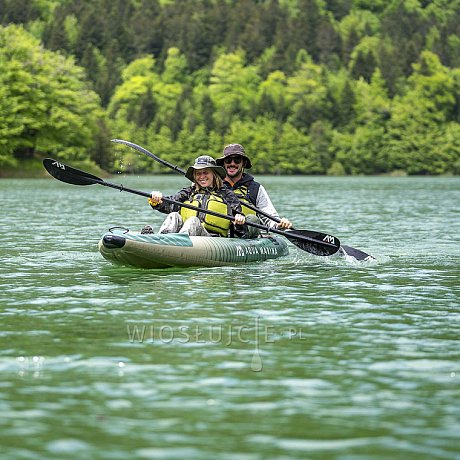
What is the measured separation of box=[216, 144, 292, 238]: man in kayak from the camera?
55.5ft

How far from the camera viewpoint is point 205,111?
14888cm

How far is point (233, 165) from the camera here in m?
17.0

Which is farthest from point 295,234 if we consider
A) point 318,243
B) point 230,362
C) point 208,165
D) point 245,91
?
point 245,91

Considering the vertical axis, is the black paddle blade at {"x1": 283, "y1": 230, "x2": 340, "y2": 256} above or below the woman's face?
below

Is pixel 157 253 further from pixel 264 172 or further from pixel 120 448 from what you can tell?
pixel 264 172

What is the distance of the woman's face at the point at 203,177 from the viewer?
53.0 ft

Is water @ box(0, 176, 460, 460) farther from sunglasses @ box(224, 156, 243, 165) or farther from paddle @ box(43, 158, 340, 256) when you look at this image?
sunglasses @ box(224, 156, 243, 165)

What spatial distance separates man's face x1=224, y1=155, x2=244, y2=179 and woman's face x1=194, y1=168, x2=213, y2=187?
715 mm

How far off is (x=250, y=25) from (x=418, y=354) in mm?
180453

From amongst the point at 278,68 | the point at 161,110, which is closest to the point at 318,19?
the point at 278,68

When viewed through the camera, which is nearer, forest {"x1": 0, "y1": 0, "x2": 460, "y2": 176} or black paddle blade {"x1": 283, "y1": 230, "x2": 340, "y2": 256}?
black paddle blade {"x1": 283, "y1": 230, "x2": 340, "y2": 256}

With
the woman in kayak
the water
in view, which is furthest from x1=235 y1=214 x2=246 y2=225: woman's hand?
the water

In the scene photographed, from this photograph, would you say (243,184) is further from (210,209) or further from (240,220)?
(240,220)

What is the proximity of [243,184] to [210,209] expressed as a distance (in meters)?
1.24
